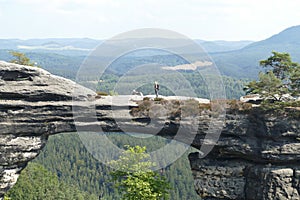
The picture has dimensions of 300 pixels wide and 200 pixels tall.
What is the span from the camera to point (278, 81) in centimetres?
2391

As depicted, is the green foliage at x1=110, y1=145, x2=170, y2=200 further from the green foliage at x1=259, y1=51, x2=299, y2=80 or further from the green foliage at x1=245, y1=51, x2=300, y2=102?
the green foliage at x1=259, y1=51, x2=299, y2=80

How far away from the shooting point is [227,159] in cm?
2580

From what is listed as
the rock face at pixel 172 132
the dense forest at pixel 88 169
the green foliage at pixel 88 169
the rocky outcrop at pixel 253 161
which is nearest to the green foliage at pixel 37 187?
the rock face at pixel 172 132

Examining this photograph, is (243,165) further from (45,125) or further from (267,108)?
(45,125)

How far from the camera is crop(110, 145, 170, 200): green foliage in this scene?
1066 inches

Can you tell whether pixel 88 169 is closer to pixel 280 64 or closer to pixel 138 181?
pixel 138 181

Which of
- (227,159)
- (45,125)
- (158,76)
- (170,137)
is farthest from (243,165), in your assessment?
(158,76)

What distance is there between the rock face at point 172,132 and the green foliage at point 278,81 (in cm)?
162

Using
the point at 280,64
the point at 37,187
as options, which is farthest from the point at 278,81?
the point at 37,187

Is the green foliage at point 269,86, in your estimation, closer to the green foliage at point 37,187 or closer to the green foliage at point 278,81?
the green foliage at point 278,81

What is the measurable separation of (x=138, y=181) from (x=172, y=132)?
16.5ft

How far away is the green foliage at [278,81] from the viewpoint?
951 inches

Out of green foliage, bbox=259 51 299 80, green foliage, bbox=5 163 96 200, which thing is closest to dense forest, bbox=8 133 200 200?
green foliage, bbox=5 163 96 200

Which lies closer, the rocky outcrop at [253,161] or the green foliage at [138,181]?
the rocky outcrop at [253,161]
